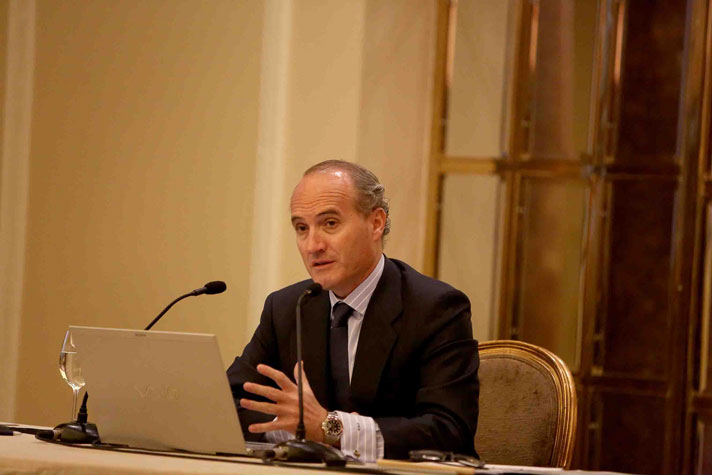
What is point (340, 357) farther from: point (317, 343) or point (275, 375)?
point (275, 375)

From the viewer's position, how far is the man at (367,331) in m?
2.26

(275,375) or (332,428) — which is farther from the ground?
(275,375)

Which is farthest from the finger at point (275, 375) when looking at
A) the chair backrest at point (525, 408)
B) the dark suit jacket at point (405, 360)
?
the chair backrest at point (525, 408)

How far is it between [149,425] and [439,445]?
0.64m

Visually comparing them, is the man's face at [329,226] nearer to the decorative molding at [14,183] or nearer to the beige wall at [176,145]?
the beige wall at [176,145]

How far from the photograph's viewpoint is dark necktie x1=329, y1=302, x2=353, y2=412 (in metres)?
2.38

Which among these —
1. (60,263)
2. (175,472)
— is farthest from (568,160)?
(175,472)

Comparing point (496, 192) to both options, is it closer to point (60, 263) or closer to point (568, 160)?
point (568, 160)

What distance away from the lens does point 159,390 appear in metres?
1.83

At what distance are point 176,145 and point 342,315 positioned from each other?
1.95 m

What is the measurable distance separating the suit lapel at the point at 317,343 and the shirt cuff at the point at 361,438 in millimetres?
354

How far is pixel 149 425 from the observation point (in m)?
1.88

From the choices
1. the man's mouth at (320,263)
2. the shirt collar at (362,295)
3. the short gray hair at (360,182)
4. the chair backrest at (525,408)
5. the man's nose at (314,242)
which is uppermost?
the short gray hair at (360,182)

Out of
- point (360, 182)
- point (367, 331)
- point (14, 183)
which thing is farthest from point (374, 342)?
point (14, 183)
